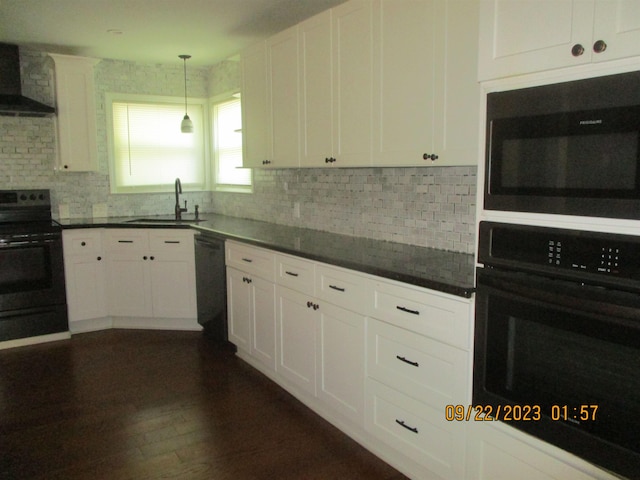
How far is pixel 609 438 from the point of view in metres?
1.48

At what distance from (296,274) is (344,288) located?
46cm

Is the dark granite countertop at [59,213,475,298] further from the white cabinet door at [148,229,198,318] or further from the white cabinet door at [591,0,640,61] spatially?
the white cabinet door at [591,0,640,61]

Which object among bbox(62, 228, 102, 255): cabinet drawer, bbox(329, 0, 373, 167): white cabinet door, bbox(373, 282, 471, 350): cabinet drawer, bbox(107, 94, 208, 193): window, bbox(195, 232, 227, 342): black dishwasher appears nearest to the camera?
bbox(373, 282, 471, 350): cabinet drawer

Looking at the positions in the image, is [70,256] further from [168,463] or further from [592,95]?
[592,95]

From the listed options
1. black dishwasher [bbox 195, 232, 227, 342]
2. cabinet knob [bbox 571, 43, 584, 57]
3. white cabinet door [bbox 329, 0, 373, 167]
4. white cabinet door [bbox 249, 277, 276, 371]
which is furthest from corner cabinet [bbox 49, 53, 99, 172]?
cabinet knob [bbox 571, 43, 584, 57]

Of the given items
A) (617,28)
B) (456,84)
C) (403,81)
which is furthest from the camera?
(403,81)

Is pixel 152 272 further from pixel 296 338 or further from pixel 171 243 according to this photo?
pixel 296 338

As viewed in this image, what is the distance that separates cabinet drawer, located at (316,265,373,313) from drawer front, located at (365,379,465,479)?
0.38 m

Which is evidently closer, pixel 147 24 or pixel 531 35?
pixel 531 35

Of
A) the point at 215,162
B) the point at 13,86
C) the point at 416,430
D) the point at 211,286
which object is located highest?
the point at 13,86

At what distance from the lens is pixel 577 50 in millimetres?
1499

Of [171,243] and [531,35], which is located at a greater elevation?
[531,35]

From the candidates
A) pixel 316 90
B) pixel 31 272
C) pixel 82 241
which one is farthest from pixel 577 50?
pixel 31 272

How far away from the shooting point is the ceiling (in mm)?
3266
